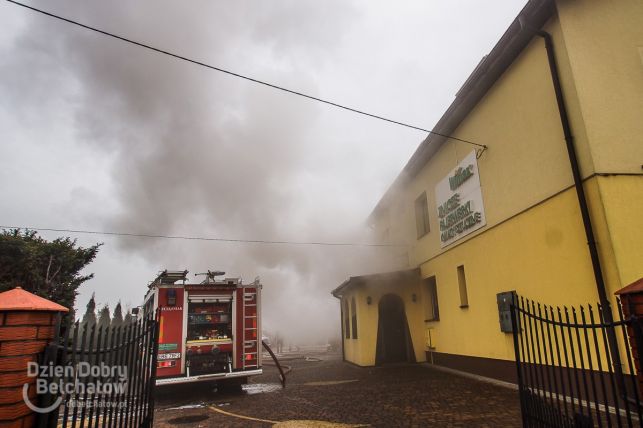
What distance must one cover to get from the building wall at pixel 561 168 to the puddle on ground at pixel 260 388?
5.43 m

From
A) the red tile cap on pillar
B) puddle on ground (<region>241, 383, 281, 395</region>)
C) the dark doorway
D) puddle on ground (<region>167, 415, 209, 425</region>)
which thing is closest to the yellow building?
the dark doorway

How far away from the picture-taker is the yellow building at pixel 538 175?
249 inches

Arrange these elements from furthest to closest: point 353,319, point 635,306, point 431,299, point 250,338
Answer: point 353,319 → point 431,299 → point 250,338 → point 635,306

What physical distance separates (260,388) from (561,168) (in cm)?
906

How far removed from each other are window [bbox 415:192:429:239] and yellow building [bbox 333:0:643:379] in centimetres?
107

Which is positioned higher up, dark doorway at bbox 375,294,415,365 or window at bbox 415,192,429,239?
window at bbox 415,192,429,239

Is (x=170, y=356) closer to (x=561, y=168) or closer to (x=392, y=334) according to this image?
(x=392, y=334)

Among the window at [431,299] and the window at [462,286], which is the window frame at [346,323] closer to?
the window at [431,299]

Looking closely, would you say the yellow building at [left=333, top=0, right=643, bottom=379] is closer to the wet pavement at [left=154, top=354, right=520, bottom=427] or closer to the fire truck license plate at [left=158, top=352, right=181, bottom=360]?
the wet pavement at [left=154, top=354, right=520, bottom=427]

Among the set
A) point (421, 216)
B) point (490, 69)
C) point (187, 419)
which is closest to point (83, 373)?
point (187, 419)

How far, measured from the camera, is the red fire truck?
29.6 feet

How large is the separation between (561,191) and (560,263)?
4.32 feet

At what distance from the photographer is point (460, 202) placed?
1107cm

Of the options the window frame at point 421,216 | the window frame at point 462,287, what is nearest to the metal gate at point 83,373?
the window frame at point 462,287
